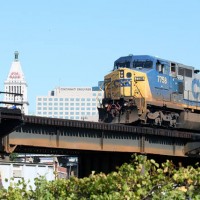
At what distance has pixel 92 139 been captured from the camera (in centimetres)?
3162

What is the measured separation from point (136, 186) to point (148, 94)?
25.3 m

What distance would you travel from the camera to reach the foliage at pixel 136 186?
10156mm

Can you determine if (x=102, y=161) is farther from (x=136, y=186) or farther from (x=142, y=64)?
(x=136, y=186)

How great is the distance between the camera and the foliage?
1016 centimetres

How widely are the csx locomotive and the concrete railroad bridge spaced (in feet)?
3.34

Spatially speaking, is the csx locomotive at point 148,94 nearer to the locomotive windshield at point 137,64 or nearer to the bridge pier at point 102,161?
the locomotive windshield at point 137,64

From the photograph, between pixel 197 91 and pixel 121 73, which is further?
pixel 197 91

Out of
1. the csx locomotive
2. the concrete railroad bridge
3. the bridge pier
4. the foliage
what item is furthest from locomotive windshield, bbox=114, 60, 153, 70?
the foliage

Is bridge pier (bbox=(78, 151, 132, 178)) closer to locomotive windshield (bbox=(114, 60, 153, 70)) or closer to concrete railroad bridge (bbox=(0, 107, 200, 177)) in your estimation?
concrete railroad bridge (bbox=(0, 107, 200, 177))

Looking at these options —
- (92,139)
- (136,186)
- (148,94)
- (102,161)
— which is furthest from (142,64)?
(136,186)

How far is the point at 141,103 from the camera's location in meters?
34.6

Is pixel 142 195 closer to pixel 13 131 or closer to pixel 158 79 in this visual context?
pixel 13 131

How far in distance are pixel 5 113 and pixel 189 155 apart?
15.8 m

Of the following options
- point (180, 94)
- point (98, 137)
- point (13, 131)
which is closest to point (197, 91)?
point (180, 94)
